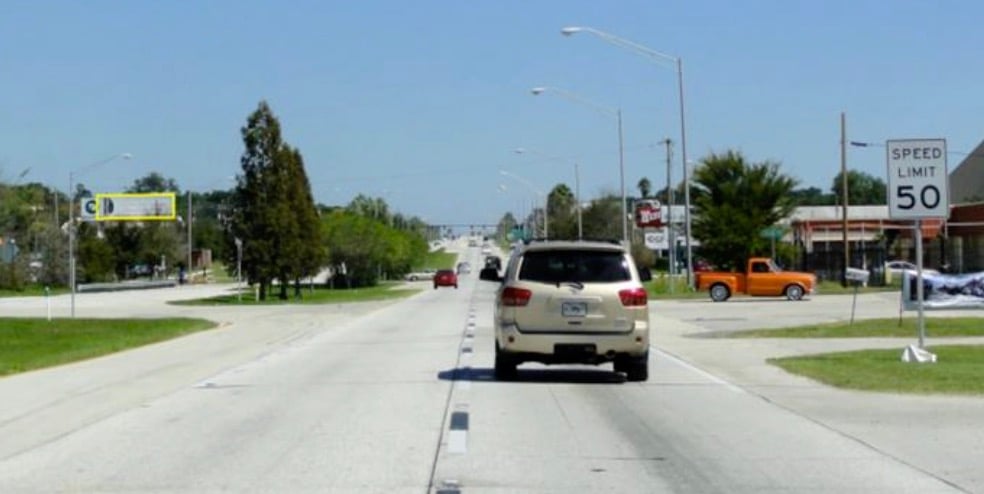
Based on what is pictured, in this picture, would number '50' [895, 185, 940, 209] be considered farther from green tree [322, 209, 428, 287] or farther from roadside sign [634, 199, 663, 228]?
green tree [322, 209, 428, 287]

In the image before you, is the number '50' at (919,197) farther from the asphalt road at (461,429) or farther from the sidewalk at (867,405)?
the asphalt road at (461,429)

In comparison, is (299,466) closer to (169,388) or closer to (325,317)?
(169,388)

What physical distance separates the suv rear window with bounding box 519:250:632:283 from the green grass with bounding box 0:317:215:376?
10.7 m

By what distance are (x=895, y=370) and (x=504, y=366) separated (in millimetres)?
6064

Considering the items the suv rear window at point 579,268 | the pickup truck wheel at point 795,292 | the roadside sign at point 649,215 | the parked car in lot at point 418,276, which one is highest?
the roadside sign at point 649,215

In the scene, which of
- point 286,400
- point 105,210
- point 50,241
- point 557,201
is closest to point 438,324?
point 286,400

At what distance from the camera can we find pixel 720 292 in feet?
193

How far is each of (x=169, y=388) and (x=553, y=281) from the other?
19.4ft

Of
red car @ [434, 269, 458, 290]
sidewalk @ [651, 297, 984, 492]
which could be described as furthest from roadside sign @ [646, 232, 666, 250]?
sidewalk @ [651, 297, 984, 492]

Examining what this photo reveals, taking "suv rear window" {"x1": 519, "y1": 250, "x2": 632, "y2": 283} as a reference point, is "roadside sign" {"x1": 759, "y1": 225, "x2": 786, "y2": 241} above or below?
above

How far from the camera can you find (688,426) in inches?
614

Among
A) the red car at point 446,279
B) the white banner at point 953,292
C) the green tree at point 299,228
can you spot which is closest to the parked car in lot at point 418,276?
the red car at point 446,279

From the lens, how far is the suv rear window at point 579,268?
66.7 ft

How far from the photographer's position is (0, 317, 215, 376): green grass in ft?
98.1
